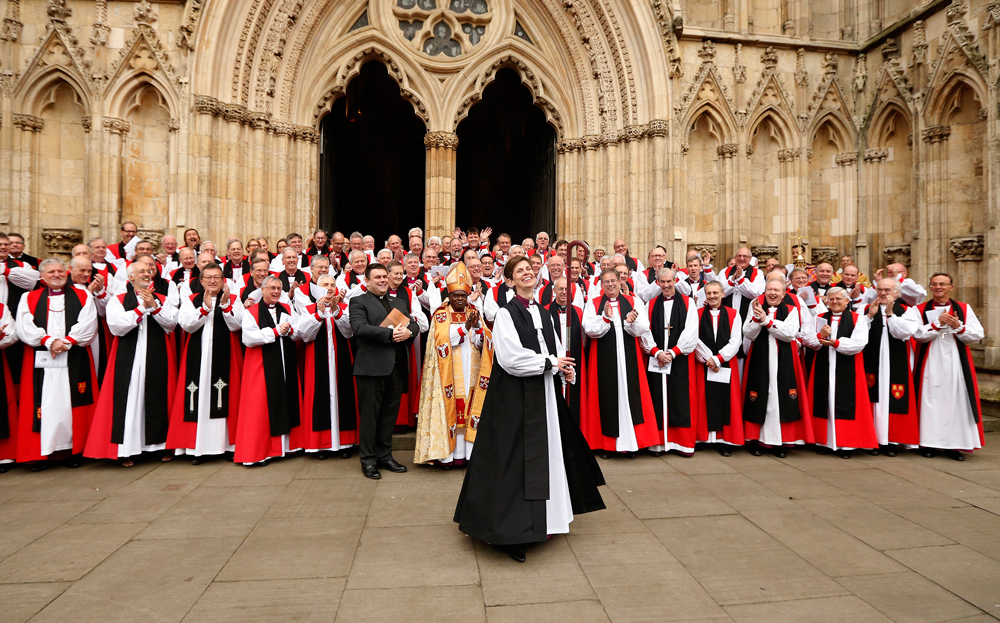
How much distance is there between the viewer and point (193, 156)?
32.8ft

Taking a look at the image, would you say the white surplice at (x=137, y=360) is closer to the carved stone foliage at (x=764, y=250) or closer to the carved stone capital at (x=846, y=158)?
the carved stone foliage at (x=764, y=250)

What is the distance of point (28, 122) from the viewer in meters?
9.74

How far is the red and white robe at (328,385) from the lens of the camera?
610cm

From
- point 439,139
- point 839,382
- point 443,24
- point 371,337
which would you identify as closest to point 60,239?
point 439,139

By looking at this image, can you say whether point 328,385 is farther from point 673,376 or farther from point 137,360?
point 673,376

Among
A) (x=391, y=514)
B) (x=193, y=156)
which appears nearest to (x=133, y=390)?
(x=391, y=514)

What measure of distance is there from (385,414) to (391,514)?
1384mm

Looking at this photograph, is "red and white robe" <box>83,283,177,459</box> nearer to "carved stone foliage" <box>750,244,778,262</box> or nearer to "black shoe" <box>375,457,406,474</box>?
"black shoe" <box>375,457,406,474</box>

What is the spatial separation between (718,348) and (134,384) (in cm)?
641

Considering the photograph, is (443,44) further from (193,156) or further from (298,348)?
(298,348)

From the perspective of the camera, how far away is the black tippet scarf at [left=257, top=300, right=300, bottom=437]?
5.85 metres

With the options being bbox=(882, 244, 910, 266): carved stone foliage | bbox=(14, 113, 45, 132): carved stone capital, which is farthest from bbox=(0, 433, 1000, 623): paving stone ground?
bbox=(14, 113, 45, 132): carved stone capital

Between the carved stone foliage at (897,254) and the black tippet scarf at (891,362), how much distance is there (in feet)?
17.2

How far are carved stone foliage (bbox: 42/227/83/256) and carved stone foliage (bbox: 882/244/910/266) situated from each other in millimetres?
15212
